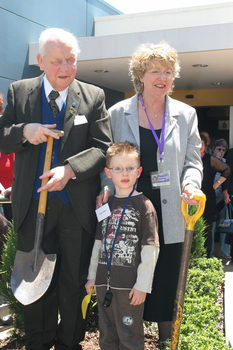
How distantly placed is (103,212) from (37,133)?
0.65 metres

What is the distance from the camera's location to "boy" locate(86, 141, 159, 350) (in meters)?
2.11

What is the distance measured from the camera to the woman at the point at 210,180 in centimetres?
597

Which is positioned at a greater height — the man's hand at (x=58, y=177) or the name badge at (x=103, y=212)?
the man's hand at (x=58, y=177)

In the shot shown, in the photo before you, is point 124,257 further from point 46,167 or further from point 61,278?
point 46,167

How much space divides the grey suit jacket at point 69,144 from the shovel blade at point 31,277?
0.85 ft

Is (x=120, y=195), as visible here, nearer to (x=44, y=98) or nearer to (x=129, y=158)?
(x=129, y=158)

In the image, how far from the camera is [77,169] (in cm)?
219

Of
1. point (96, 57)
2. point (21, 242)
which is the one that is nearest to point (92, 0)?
point (96, 57)

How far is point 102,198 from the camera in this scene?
2.36 meters

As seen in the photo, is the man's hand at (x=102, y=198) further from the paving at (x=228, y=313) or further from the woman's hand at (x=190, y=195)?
the paving at (x=228, y=313)

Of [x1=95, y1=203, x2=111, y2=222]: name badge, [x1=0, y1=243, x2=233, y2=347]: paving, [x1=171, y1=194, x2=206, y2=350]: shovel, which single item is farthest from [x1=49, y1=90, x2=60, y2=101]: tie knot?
[x1=0, y1=243, x2=233, y2=347]: paving

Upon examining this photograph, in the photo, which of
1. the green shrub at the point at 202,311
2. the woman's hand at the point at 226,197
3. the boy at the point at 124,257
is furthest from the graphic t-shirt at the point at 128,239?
the woman's hand at the point at 226,197

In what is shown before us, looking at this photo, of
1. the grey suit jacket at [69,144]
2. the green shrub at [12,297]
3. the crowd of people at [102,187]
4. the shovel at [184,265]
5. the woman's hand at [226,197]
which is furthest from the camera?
the woman's hand at [226,197]

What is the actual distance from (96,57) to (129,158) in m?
5.56
